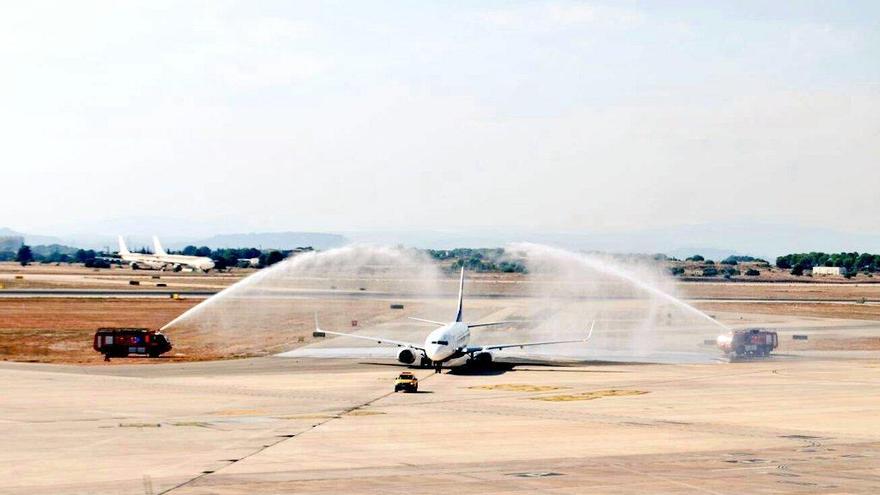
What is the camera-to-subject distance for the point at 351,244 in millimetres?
144750

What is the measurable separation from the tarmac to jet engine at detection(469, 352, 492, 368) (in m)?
2.97

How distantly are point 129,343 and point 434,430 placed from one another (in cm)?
5497

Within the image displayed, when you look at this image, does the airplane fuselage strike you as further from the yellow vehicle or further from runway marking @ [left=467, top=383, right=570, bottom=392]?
the yellow vehicle

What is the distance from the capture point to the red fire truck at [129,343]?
10956 centimetres

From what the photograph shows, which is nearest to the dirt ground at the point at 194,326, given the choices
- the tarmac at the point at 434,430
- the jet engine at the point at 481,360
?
the tarmac at the point at 434,430

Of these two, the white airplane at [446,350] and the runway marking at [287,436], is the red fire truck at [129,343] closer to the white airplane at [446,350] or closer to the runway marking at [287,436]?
the white airplane at [446,350]

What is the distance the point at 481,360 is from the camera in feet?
336

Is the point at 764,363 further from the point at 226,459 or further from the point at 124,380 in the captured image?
the point at 226,459

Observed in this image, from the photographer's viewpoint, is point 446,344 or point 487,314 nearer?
point 446,344

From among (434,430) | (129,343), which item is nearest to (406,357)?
(129,343)

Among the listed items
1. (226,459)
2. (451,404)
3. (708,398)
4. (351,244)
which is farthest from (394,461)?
(351,244)

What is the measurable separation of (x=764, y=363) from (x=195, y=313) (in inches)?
3271

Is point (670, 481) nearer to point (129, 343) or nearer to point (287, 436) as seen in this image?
point (287, 436)

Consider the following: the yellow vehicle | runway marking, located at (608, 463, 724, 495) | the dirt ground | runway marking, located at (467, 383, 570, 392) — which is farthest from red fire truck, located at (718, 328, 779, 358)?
runway marking, located at (608, 463, 724, 495)
